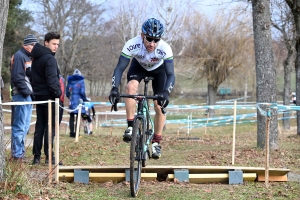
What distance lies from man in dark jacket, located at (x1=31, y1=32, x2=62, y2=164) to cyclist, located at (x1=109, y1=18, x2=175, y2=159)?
1.49m

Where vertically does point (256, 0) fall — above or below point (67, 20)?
below

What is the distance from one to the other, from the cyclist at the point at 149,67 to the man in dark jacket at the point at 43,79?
1495mm

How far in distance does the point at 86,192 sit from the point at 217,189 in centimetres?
187

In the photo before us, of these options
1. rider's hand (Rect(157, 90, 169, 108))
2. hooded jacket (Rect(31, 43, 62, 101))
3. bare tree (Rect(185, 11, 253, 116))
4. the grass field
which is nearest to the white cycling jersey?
rider's hand (Rect(157, 90, 169, 108))

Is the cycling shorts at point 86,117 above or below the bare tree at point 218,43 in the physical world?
below

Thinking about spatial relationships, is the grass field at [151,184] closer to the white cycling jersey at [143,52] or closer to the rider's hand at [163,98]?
the rider's hand at [163,98]

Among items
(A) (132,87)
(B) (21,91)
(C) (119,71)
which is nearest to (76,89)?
(B) (21,91)

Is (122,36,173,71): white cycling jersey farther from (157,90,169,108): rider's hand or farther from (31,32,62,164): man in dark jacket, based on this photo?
(31,32,62,164): man in dark jacket

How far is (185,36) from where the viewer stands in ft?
108

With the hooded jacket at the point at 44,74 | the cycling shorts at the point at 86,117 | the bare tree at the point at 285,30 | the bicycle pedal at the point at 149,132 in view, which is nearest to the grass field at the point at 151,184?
the bicycle pedal at the point at 149,132

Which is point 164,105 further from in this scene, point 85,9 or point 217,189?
point 85,9

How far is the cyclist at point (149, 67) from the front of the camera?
6012 mm

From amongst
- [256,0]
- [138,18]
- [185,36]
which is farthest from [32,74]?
[185,36]

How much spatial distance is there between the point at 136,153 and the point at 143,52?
1534 mm
